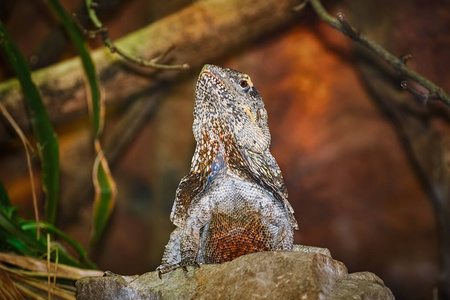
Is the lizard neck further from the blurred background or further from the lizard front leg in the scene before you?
the blurred background

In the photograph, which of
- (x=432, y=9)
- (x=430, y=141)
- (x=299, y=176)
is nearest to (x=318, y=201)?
(x=299, y=176)

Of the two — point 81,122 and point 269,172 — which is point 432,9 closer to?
point 269,172

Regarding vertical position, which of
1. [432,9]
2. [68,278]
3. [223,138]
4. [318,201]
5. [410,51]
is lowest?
[68,278]

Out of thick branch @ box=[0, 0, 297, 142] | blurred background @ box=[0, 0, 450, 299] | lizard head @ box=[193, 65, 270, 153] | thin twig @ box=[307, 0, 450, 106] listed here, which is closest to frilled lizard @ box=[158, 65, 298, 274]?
lizard head @ box=[193, 65, 270, 153]

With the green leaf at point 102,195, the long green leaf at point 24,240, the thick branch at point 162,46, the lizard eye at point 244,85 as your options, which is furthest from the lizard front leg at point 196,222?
the thick branch at point 162,46

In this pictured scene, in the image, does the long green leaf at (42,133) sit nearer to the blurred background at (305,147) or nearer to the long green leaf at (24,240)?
the long green leaf at (24,240)

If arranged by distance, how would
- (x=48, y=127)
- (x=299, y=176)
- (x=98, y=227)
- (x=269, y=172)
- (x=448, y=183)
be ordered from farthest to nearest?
(x=299, y=176), (x=448, y=183), (x=98, y=227), (x=48, y=127), (x=269, y=172)

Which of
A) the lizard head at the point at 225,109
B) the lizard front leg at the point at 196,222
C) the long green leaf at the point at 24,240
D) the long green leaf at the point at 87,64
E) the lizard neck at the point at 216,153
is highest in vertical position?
the long green leaf at the point at 87,64

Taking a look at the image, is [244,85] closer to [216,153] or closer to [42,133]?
[216,153]
